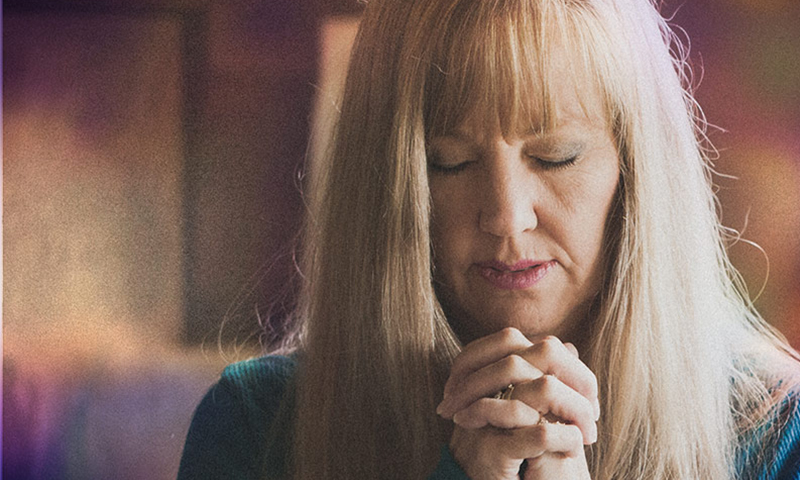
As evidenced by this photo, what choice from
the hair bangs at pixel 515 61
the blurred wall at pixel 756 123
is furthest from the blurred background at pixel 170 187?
the hair bangs at pixel 515 61

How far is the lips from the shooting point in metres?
0.89

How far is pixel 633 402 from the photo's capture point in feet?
3.08

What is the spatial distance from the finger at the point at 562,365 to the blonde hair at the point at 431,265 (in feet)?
0.19

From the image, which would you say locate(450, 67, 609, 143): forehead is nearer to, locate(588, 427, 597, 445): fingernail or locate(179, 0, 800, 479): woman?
locate(179, 0, 800, 479): woman

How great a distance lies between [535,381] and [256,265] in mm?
338

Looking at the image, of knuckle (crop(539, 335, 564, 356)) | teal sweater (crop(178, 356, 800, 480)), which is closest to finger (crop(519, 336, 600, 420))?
knuckle (crop(539, 335, 564, 356))

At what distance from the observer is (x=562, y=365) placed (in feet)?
2.81

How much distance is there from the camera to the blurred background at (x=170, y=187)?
0.93m

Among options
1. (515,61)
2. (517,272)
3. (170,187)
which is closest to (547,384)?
(517,272)

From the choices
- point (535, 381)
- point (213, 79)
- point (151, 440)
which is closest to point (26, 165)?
point (213, 79)

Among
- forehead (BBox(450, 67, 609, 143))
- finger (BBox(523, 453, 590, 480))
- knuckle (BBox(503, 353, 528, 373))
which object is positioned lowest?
finger (BBox(523, 453, 590, 480))

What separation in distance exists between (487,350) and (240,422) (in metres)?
0.31

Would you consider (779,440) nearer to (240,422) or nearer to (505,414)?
(505,414)

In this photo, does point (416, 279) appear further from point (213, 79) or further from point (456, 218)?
point (213, 79)
